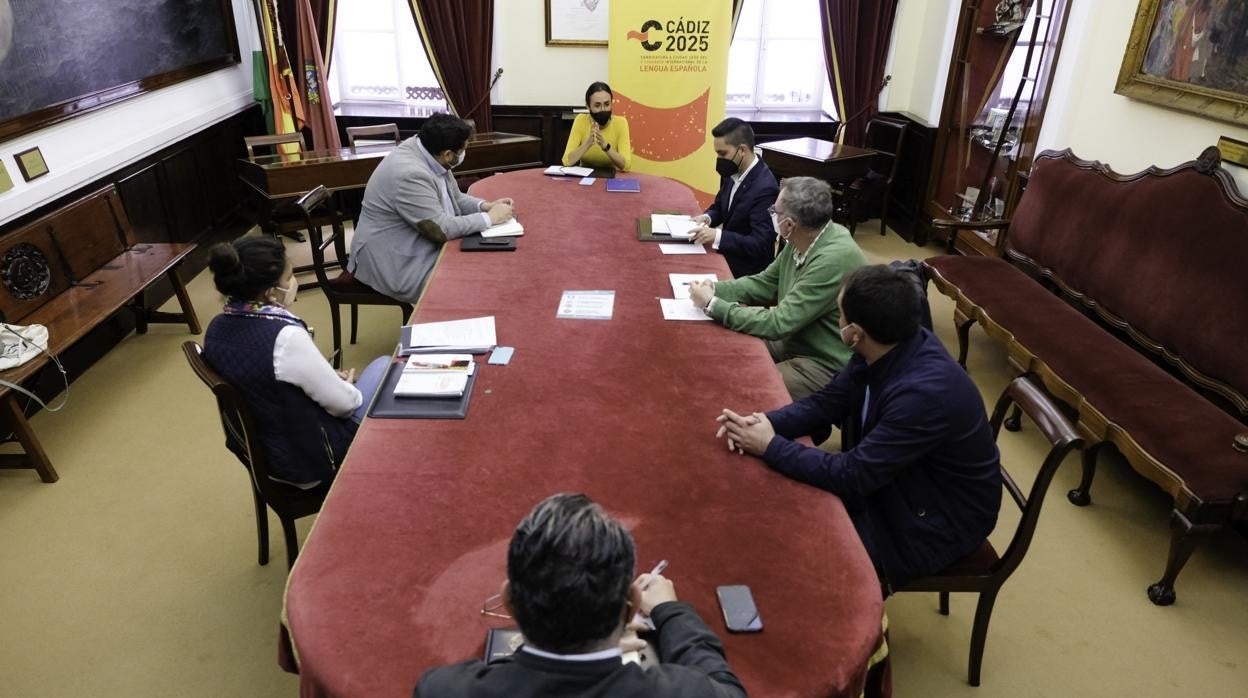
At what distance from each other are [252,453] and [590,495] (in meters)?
1.05

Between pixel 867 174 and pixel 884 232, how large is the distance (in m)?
0.62

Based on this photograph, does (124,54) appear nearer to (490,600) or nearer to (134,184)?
(134,184)

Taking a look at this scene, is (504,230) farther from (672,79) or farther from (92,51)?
(672,79)

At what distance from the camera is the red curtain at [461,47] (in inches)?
235

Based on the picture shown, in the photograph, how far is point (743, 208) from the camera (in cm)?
→ 361

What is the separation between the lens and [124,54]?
172 inches

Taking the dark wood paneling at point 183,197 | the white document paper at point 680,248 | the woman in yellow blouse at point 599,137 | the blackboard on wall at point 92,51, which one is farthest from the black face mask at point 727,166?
the dark wood paneling at point 183,197

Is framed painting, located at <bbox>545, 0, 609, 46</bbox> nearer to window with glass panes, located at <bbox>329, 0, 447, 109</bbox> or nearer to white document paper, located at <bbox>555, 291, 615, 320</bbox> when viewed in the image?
window with glass panes, located at <bbox>329, 0, 447, 109</bbox>

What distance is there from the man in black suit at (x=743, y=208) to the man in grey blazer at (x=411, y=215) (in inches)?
42.0

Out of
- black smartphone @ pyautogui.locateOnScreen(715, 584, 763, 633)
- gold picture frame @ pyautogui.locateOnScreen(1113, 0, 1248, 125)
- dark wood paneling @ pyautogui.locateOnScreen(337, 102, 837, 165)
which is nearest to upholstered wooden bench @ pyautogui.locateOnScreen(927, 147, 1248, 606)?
gold picture frame @ pyautogui.locateOnScreen(1113, 0, 1248, 125)

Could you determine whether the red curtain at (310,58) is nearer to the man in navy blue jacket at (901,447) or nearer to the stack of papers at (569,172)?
the stack of papers at (569,172)

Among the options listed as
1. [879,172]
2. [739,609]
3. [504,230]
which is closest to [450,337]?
[504,230]

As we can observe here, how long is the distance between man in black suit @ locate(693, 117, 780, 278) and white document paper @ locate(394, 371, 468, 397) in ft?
5.23

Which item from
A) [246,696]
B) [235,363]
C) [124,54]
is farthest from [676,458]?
[124,54]
